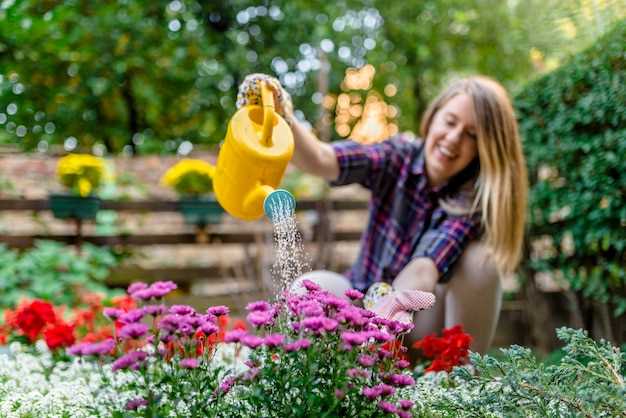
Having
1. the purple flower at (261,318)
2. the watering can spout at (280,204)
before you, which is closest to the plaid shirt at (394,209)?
the watering can spout at (280,204)

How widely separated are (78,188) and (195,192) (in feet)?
2.14

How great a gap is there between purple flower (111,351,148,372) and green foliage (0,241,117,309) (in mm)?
2265

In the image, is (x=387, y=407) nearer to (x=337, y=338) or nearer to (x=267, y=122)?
(x=337, y=338)

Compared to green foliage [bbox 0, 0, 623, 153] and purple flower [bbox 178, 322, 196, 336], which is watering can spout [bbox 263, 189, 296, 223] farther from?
green foliage [bbox 0, 0, 623, 153]

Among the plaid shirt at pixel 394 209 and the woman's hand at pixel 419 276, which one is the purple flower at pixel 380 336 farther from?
the plaid shirt at pixel 394 209

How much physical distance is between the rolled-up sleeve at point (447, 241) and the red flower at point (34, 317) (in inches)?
44.6

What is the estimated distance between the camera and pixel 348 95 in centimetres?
659

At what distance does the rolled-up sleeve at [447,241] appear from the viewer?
1.96 meters

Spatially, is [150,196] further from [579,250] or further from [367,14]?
[367,14]

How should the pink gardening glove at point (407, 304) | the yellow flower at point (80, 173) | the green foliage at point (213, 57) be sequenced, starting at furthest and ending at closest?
1. the green foliage at point (213, 57)
2. the yellow flower at point (80, 173)
3. the pink gardening glove at point (407, 304)

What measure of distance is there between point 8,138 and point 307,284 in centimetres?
293

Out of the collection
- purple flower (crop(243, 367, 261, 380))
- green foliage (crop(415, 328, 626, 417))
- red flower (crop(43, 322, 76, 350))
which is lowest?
red flower (crop(43, 322, 76, 350))

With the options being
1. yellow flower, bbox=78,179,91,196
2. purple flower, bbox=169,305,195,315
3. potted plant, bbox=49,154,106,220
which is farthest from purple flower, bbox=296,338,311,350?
yellow flower, bbox=78,179,91,196

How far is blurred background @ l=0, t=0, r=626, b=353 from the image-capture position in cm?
245
